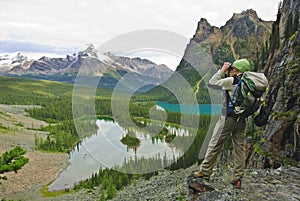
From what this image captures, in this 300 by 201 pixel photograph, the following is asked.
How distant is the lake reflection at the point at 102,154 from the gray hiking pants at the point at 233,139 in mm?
20033

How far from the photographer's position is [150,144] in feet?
128

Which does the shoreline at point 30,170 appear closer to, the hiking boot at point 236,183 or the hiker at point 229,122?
the hiking boot at point 236,183

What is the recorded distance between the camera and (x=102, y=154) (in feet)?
110

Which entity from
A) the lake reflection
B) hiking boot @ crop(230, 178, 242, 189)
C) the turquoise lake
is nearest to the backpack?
hiking boot @ crop(230, 178, 242, 189)

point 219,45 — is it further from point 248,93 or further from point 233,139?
point 248,93

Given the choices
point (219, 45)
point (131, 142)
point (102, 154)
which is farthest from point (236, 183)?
point (219, 45)

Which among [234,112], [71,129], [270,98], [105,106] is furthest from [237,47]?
[234,112]

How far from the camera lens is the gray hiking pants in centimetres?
576

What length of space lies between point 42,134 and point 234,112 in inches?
1860

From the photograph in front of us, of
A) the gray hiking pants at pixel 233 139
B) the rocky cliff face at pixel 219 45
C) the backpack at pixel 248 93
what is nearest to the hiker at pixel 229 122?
the gray hiking pants at pixel 233 139

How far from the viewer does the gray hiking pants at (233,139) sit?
576 centimetres

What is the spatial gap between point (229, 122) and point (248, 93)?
0.77 m

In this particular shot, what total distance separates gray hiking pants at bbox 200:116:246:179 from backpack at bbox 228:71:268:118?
13.0 inches

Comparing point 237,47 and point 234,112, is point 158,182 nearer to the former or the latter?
point 234,112
